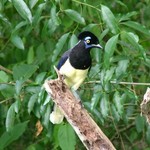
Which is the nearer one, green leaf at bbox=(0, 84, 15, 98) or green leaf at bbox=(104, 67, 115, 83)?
green leaf at bbox=(104, 67, 115, 83)

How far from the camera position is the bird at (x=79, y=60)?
110 inches

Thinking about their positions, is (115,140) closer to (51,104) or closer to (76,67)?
(51,104)

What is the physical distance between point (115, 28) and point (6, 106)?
119 centimetres

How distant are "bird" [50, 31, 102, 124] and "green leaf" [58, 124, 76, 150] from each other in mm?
278

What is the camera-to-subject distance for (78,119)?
2484 mm

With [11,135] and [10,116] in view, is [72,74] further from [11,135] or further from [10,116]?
[11,135]

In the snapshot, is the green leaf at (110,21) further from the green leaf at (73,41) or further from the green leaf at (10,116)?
the green leaf at (10,116)

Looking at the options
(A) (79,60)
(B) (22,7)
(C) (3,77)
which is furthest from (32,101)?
(B) (22,7)

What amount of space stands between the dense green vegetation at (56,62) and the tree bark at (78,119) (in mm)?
243

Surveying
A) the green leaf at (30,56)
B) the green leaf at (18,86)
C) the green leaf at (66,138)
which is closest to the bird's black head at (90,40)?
the green leaf at (18,86)

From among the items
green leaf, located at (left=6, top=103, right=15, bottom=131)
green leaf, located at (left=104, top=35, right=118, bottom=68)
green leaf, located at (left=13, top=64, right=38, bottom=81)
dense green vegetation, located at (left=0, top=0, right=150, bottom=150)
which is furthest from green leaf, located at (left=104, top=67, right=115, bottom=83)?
green leaf, located at (left=6, top=103, right=15, bottom=131)

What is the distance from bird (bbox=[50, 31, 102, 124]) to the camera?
2.81m

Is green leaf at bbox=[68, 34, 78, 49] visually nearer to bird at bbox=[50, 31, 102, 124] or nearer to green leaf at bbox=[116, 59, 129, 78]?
bird at bbox=[50, 31, 102, 124]

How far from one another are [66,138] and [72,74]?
380 millimetres
